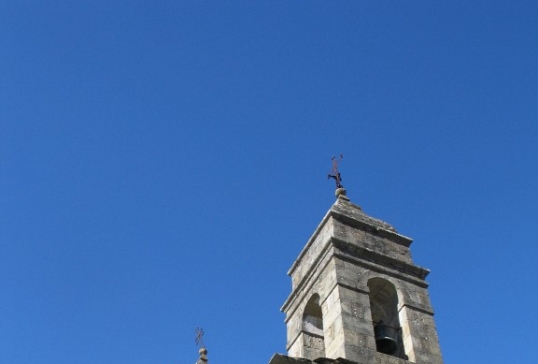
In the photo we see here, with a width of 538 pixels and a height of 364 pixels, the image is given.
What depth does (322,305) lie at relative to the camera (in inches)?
408

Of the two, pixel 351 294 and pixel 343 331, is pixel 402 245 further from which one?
pixel 343 331

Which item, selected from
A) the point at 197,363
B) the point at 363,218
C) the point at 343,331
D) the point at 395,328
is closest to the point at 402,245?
the point at 363,218

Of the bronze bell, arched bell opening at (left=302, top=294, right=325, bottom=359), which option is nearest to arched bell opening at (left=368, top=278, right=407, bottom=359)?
the bronze bell

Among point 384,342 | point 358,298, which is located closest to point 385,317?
point 384,342

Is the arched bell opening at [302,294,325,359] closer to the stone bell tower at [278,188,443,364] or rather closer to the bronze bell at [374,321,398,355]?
the stone bell tower at [278,188,443,364]

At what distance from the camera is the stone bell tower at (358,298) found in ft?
31.8

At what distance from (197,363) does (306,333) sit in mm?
5008

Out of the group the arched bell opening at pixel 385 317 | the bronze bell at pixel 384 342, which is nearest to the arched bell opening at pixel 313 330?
the arched bell opening at pixel 385 317

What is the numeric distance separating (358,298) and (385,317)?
1.03m

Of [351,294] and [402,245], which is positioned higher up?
[402,245]

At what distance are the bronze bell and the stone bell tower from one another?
0.01 meters

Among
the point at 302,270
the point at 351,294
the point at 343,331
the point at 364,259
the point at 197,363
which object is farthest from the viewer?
the point at 197,363

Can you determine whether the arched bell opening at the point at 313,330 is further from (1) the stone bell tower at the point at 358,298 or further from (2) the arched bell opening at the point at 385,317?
(2) the arched bell opening at the point at 385,317

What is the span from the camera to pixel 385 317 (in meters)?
10.9
